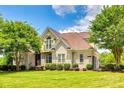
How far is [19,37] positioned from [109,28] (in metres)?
7.99

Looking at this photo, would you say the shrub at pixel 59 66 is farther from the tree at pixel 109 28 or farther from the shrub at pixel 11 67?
the shrub at pixel 11 67

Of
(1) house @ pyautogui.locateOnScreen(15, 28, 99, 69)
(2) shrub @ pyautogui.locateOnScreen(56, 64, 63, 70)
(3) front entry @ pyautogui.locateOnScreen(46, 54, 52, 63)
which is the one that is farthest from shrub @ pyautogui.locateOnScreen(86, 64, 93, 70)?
(3) front entry @ pyautogui.locateOnScreen(46, 54, 52, 63)

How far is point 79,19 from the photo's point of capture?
32.7m

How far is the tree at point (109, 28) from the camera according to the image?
2786 cm

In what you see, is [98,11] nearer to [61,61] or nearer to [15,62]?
[61,61]

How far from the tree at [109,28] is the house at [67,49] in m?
2.59

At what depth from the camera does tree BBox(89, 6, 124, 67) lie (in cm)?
2786

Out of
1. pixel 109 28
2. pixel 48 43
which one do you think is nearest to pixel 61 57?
pixel 48 43

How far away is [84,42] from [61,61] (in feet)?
9.10

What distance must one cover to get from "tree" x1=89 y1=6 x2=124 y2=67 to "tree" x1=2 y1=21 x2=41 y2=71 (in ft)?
17.8

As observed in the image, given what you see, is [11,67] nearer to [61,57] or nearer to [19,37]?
[19,37]

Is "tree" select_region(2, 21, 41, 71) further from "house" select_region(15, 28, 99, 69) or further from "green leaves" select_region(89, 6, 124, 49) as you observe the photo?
"green leaves" select_region(89, 6, 124, 49)

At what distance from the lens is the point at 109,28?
28156mm
